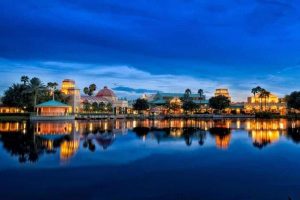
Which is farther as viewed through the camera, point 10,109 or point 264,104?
point 264,104

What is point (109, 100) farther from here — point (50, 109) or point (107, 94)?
point (50, 109)

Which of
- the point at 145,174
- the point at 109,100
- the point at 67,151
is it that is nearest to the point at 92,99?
the point at 109,100

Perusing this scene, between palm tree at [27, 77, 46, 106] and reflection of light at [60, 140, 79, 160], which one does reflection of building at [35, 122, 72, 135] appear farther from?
palm tree at [27, 77, 46, 106]

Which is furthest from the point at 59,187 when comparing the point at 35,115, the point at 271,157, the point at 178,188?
the point at 35,115

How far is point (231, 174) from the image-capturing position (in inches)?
706

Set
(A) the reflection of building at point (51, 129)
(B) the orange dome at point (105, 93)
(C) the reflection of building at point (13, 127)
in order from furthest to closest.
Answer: (B) the orange dome at point (105, 93), (C) the reflection of building at point (13, 127), (A) the reflection of building at point (51, 129)

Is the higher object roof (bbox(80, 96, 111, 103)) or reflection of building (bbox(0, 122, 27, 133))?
roof (bbox(80, 96, 111, 103))

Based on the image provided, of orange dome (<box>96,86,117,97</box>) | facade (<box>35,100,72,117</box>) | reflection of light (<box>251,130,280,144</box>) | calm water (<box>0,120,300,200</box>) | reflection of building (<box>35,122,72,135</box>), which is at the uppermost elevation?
orange dome (<box>96,86,117,97</box>)

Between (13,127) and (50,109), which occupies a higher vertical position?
(50,109)

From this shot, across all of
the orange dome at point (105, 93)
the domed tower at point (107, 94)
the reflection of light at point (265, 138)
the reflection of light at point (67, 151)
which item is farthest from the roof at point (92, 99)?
the reflection of light at point (67, 151)

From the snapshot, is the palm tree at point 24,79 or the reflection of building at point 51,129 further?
the palm tree at point 24,79

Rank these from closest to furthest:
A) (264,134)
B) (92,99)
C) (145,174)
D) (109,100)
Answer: (145,174), (264,134), (92,99), (109,100)

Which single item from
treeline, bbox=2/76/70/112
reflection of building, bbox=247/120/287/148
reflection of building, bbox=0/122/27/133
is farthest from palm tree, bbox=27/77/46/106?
reflection of building, bbox=247/120/287/148

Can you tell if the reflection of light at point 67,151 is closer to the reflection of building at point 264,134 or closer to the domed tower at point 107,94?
the reflection of building at point 264,134
